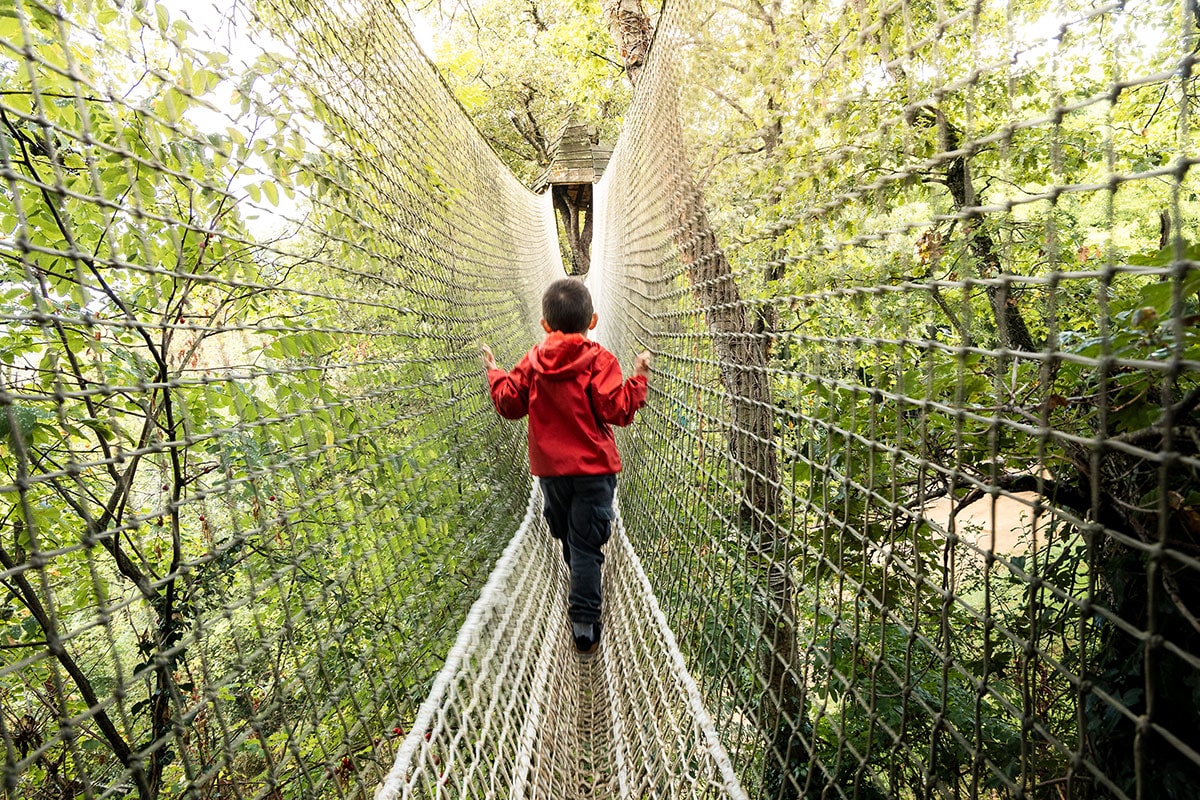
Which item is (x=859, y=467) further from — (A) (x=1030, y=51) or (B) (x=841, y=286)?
(A) (x=1030, y=51)

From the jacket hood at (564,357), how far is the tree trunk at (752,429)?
346 millimetres

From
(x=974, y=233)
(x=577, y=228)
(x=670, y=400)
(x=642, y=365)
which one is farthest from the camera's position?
(x=577, y=228)

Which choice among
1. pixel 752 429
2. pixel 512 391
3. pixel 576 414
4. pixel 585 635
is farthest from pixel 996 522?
pixel 585 635

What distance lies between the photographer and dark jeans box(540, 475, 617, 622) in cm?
193

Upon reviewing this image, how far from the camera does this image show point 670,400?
6.91 feet

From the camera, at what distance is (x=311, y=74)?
4.13 ft

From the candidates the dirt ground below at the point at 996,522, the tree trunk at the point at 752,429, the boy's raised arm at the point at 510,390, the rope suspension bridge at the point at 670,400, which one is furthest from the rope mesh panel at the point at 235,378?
the dirt ground below at the point at 996,522

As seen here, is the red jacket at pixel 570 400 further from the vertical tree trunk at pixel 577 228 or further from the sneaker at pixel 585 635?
the vertical tree trunk at pixel 577 228

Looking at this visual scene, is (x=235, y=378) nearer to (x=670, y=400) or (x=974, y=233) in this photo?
(x=974, y=233)

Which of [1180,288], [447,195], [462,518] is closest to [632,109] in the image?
[447,195]

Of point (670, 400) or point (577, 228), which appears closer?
point (670, 400)

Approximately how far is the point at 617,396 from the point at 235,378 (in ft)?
3.71

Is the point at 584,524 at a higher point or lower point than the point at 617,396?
lower

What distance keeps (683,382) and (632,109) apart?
5.39 feet
